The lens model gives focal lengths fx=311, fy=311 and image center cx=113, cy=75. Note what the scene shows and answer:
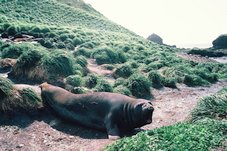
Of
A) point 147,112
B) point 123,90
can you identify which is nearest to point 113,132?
point 147,112

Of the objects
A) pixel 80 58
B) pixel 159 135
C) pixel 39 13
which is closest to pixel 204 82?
pixel 80 58

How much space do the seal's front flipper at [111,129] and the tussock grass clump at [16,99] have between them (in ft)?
9.00

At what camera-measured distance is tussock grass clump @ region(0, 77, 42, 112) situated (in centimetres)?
897

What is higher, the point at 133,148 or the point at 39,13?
the point at 133,148

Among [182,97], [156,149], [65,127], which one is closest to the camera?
[156,149]

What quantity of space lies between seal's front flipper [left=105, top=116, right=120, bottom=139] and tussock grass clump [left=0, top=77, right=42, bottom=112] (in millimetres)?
2742

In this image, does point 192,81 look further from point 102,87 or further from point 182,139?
point 182,139

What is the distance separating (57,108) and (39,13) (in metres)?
47.3

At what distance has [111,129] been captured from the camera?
7.77 meters

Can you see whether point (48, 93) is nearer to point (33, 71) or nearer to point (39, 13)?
point (33, 71)

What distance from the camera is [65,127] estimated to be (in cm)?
887

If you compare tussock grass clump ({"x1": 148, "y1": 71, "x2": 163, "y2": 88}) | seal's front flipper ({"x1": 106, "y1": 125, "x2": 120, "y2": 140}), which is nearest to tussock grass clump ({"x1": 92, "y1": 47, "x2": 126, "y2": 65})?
tussock grass clump ({"x1": 148, "y1": 71, "x2": 163, "y2": 88})

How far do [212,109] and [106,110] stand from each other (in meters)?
2.71

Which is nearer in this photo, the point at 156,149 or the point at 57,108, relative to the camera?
the point at 156,149
